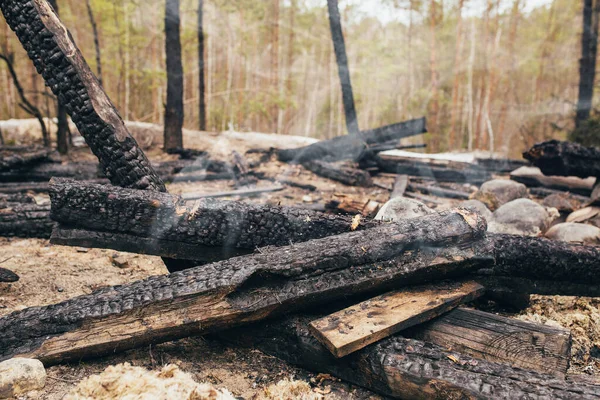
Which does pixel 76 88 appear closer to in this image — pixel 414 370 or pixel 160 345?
pixel 160 345

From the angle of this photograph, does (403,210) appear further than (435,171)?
No

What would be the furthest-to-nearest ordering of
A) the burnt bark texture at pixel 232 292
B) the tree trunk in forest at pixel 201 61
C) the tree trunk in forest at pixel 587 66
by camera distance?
the tree trunk in forest at pixel 201 61, the tree trunk in forest at pixel 587 66, the burnt bark texture at pixel 232 292

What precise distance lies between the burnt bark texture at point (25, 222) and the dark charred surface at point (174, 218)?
197cm

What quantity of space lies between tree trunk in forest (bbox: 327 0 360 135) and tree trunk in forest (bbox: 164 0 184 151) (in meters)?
3.90

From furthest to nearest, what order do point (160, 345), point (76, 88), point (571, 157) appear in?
1. point (571, 157)
2. point (76, 88)
3. point (160, 345)

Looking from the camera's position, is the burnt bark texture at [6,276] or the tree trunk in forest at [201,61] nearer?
the burnt bark texture at [6,276]

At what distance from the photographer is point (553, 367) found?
7.29ft

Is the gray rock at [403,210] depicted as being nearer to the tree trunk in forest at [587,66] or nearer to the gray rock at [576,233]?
the gray rock at [576,233]

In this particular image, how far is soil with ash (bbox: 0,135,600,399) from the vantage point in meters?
2.18

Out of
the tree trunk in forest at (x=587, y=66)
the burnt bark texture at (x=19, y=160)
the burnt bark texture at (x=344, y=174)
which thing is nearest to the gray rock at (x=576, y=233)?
the burnt bark texture at (x=344, y=174)

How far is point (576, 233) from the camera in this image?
14.0 feet

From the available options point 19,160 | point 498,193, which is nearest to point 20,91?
point 19,160

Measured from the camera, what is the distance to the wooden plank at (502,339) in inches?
89.1

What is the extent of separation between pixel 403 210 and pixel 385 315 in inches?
76.5
